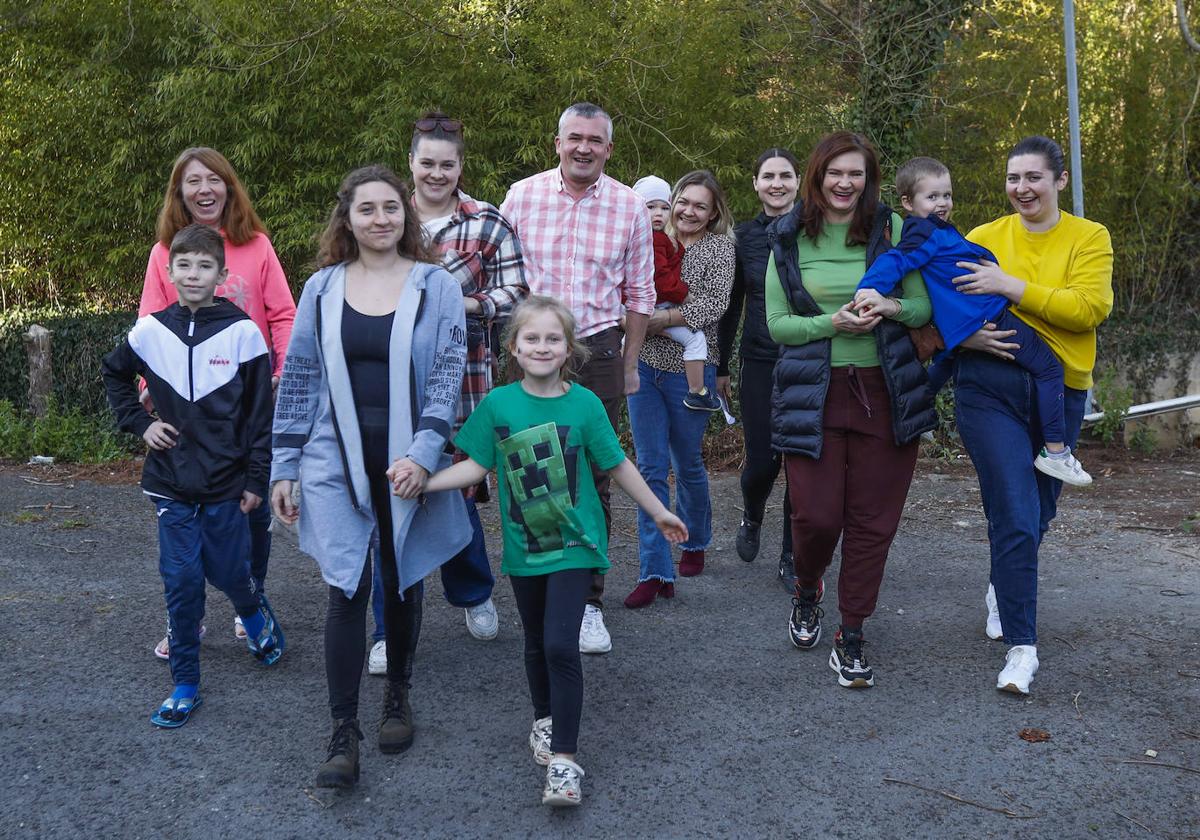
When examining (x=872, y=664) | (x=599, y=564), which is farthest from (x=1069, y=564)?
(x=599, y=564)

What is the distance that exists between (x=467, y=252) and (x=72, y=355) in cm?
680

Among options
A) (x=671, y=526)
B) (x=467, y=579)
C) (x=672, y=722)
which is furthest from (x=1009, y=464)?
(x=467, y=579)

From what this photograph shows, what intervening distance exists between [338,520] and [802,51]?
24.6 feet

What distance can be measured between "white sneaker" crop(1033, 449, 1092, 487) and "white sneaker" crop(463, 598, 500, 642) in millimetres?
2127

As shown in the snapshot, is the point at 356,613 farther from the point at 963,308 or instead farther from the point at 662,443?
the point at 963,308

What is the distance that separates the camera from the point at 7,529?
21.3 ft

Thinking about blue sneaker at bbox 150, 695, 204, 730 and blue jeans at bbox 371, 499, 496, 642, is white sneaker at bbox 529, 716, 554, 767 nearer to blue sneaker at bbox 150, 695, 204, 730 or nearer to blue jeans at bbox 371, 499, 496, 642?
blue jeans at bbox 371, 499, 496, 642

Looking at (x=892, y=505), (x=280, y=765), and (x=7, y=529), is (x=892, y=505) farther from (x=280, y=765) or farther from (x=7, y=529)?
(x=7, y=529)

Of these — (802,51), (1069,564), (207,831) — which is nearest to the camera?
(207,831)

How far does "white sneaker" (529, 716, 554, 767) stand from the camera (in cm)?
338

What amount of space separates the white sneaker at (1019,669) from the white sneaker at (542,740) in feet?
5.30

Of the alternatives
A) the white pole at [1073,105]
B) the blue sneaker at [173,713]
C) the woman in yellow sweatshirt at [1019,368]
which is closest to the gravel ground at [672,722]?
the blue sneaker at [173,713]

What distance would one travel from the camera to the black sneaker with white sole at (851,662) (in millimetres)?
4000

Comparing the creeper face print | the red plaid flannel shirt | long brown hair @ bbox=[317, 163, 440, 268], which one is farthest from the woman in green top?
long brown hair @ bbox=[317, 163, 440, 268]
